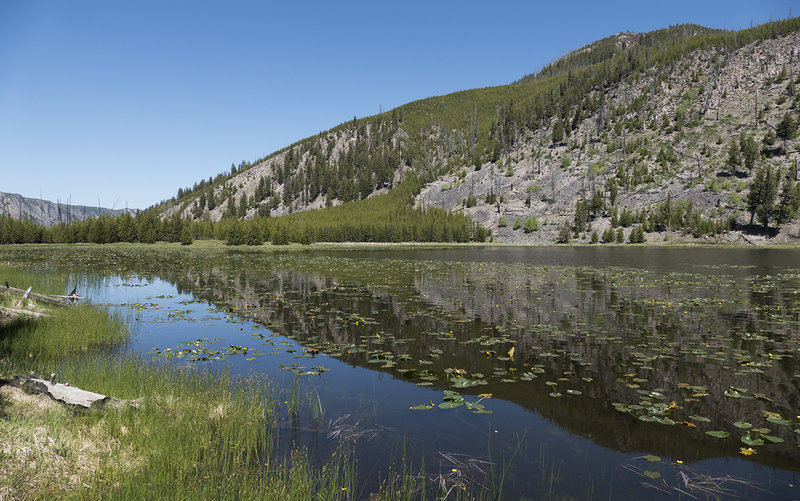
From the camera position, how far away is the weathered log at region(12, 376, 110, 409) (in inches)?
274

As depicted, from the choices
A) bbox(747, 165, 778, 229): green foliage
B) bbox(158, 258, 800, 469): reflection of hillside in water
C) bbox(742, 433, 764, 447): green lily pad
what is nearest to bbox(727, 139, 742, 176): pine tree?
bbox(747, 165, 778, 229): green foliage

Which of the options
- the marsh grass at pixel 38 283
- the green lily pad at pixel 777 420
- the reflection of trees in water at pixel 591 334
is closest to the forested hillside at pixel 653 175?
the marsh grass at pixel 38 283

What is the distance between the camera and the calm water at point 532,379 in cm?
637

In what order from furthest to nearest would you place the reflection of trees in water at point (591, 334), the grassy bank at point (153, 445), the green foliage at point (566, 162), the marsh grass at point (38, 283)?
the green foliage at point (566, 162) → the marsh grass at point (38, 283) → the reflection of trees in water at point (591, 334) → the grassy bank at point (153, 445)

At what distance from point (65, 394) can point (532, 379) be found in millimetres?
9961

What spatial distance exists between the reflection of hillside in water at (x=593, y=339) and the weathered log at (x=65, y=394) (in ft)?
20.7

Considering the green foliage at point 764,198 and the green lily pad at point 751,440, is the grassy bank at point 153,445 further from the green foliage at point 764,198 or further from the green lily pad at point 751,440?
the green foliage at point 764,198

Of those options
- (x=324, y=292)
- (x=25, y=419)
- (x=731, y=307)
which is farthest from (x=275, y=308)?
(x=731, y=307)

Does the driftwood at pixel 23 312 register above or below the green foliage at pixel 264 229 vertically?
below

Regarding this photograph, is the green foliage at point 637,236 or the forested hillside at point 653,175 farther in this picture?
the green foliage at point 637,236

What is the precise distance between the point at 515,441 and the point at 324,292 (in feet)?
64.3

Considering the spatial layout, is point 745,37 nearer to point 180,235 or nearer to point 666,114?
point 666,114

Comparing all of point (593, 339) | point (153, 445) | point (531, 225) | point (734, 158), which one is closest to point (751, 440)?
point (593, 339)

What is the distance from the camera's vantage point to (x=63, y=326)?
44.8 feet
